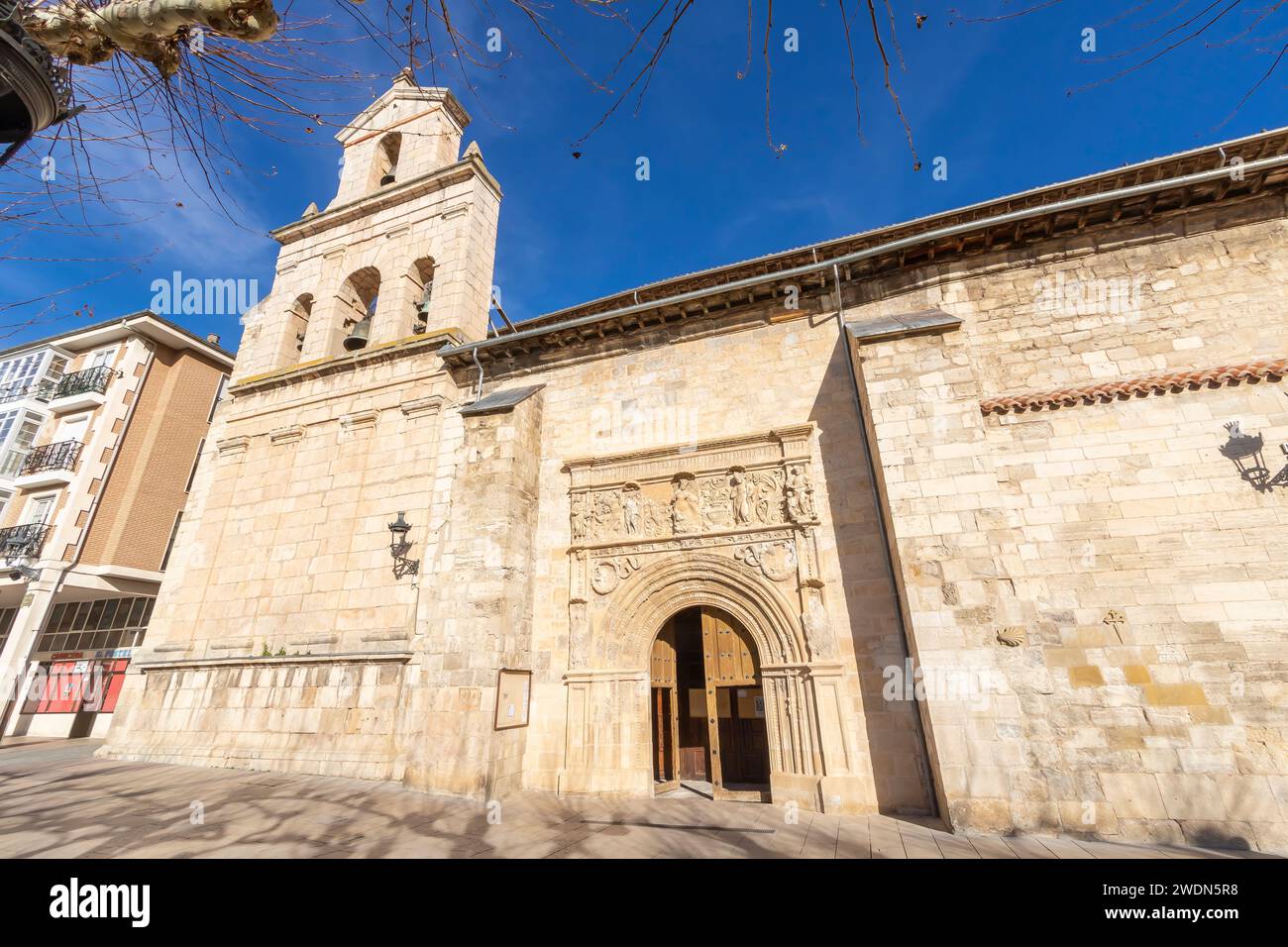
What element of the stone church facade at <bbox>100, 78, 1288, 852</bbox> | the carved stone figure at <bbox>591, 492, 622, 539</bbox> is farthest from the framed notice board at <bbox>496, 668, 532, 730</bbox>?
the carved stone figure at <bbox>591, 492, 622, 539</bbox>

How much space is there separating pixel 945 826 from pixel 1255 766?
10.2 ft

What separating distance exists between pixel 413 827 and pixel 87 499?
18.7 metres

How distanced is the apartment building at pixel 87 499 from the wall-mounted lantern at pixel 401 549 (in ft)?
43.7

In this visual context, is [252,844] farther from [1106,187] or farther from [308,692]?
[1106,187]

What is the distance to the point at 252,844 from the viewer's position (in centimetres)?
537

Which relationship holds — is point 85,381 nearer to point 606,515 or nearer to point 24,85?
point 606,515

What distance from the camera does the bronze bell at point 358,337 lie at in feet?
42.8

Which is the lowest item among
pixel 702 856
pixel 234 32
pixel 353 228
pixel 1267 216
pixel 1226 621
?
pixel 702 856

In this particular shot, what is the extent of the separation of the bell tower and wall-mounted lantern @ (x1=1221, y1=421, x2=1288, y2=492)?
12.3m

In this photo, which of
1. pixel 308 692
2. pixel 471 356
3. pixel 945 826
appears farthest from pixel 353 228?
pixel 945 826

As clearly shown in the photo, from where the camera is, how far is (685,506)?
356 inches

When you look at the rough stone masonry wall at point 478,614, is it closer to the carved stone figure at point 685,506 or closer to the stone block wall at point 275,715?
the stone block wall at point 275,715
